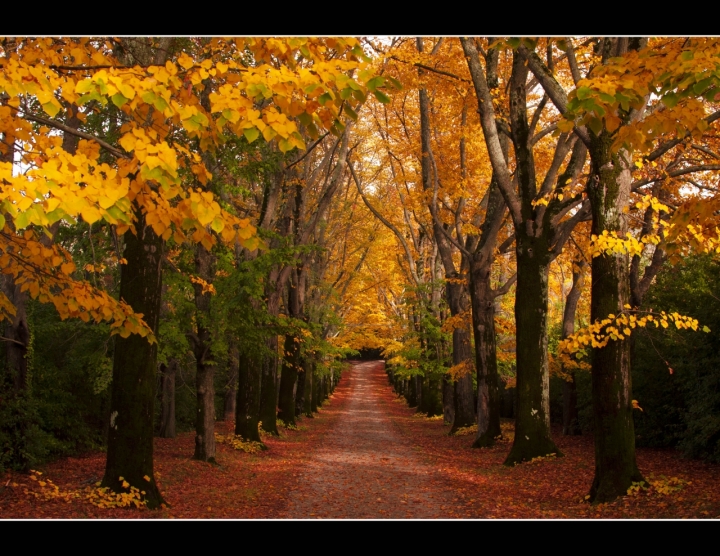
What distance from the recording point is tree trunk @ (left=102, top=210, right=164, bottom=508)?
8281 millimetres

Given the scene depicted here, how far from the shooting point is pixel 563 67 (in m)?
15.7

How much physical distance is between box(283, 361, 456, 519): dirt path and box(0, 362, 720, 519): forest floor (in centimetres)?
2

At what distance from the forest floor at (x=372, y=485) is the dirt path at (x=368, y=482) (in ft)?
0.08

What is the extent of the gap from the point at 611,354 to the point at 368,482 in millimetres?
5463

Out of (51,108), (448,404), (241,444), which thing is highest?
(51,108)

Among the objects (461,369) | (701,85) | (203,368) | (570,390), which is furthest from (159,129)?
(570,390)

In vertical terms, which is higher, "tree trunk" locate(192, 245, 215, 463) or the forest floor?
"tree trunk" locate(192, 245, 215, 463)

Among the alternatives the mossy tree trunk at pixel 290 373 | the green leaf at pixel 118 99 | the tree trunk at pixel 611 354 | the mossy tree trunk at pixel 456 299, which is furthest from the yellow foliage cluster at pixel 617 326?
the mossy tree trunk at pixel 290 373

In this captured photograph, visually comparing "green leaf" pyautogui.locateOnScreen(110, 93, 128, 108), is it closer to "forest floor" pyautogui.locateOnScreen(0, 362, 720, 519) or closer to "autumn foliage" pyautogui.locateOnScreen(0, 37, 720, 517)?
"autumn foliage" pyautogui.locateOnScreen(0, 37, 720, 517)

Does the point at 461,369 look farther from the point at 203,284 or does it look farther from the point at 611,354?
the point at 611,354

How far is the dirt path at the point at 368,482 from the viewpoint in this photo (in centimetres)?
915

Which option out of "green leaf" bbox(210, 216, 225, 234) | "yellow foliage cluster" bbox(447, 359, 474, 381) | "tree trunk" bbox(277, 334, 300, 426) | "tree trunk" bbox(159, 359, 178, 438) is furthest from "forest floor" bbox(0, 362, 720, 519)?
"green leaf" bbox(210, 216, 225, 234)

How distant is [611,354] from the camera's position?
8414 millimetres

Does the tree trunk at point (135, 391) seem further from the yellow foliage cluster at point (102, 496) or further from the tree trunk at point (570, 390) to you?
the tree trunk at point (570, 390)
